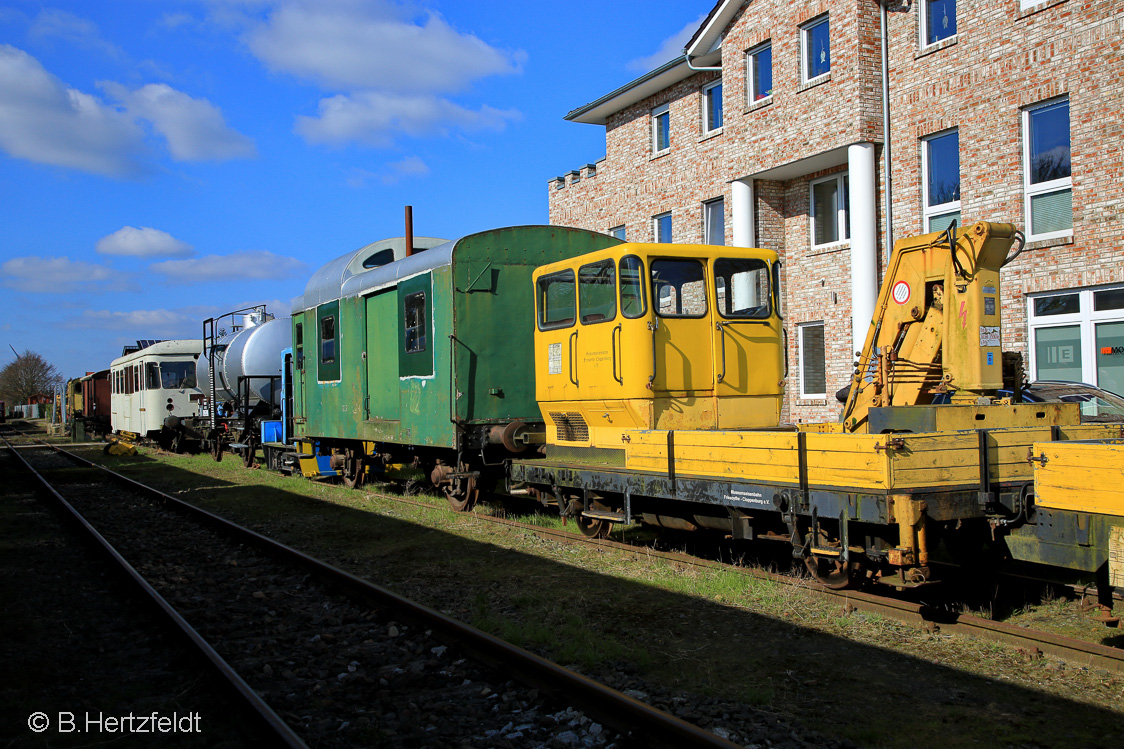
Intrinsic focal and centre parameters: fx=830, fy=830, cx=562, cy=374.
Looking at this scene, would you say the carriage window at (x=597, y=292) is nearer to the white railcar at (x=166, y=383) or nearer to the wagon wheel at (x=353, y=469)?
the wagon wheel at (x=353, y=469)

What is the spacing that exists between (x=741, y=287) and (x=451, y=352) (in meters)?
3.81

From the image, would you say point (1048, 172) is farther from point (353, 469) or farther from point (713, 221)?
point (353, 469)

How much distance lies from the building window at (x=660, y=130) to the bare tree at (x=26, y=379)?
96.1m

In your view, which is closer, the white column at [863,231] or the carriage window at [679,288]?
the carriage window at [679,288]

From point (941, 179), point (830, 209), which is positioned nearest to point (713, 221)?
point (830, 209)

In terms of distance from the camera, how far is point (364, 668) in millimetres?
5121

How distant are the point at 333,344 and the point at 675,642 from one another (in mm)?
10104

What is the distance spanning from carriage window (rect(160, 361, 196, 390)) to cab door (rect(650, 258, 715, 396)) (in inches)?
867

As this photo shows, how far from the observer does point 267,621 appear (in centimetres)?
625

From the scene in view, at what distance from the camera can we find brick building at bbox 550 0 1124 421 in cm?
1280

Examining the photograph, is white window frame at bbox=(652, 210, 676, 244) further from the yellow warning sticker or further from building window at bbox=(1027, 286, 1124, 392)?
the yellow warning sticker

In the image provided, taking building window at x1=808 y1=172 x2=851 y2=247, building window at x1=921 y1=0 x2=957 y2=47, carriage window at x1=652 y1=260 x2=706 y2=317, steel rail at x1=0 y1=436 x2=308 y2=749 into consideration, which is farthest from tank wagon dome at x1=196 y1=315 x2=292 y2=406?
building window at x1=921 y1=0 x2=957 y2=47

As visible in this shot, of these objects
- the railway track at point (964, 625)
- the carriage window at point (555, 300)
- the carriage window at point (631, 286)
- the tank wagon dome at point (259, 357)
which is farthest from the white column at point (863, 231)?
the tank wagon dome at point (259, 357)

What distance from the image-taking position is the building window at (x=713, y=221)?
19.7 meters
